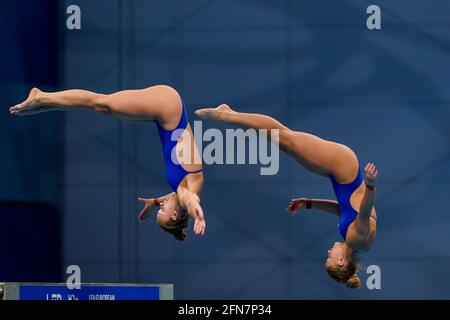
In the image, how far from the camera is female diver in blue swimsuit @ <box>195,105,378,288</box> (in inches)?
211

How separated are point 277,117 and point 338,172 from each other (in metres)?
1.89

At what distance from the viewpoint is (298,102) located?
7.29m

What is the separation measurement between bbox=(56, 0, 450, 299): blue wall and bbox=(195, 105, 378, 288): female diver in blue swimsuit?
5.66 feet

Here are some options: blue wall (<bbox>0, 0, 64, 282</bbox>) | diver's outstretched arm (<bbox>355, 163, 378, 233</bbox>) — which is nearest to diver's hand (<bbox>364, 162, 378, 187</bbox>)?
diver's outstretched arm (<bbox>355, 163, 378, 233</bbox>)

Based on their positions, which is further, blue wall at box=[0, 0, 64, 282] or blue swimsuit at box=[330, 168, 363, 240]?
blue wall at box=[0, 0, 64, 282]

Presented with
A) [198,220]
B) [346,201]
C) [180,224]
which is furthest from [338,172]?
[198,220]

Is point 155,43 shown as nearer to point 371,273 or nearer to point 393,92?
point 393,92

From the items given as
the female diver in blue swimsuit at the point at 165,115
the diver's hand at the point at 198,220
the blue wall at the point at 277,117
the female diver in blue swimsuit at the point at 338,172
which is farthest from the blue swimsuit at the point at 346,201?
the blue wall at the point at 277,117

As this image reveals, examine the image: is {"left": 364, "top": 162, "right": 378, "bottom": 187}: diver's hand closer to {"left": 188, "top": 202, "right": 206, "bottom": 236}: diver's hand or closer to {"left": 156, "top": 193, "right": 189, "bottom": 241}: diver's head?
{"left": 188, "top": 202, "right": 206, "bottom": 236}: diver's hand

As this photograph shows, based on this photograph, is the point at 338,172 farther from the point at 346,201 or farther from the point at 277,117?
the point at 277,117

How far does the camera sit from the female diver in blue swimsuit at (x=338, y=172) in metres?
5.37

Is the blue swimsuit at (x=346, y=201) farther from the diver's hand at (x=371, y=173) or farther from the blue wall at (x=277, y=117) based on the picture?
the blue wall at (x=277, y=117)

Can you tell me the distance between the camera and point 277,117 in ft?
23.9

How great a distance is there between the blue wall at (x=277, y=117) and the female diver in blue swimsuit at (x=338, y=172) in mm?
1725
